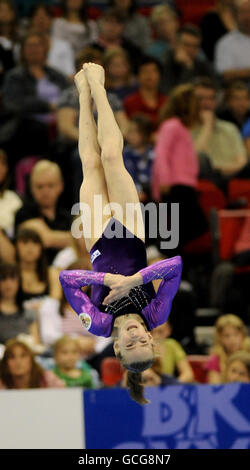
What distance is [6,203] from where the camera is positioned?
7.63m

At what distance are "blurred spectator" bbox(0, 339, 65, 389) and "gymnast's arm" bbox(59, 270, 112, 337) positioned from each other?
914mm

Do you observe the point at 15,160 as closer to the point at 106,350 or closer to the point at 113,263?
the point at 106,350

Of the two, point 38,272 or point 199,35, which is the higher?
point 199,35

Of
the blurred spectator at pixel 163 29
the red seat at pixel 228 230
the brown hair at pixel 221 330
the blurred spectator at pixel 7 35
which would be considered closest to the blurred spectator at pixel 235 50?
the blurred spectator at pixel 163 29

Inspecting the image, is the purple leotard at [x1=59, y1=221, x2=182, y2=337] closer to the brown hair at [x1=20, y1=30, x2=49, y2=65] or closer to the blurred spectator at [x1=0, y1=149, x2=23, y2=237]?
the blurred spectator at [x1=0, y1=149, x2=23, y2=237]

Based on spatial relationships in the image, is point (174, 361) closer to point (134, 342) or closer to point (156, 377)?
point (156, 377)

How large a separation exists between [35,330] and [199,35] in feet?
12.0

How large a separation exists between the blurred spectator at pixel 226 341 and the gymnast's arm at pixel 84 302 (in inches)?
51.7

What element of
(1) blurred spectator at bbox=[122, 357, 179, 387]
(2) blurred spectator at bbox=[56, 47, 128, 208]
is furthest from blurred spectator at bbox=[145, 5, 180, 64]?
(1) blurred spectator at bbox=[122, 357, 179, 387]

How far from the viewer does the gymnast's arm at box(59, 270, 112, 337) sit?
5.35 m

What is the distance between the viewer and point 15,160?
816 centimetres

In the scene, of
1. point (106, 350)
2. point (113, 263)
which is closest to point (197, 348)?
point (106, 350)

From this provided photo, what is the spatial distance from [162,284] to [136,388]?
562mm
